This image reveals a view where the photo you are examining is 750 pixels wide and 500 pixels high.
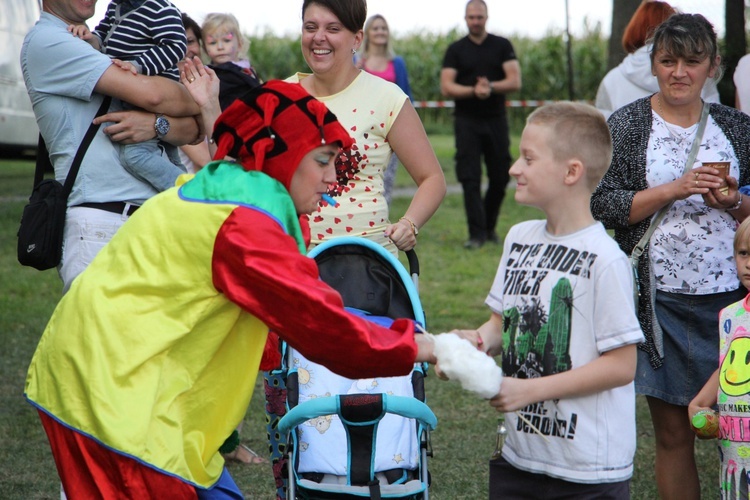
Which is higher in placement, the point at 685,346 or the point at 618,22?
the point at 618,22

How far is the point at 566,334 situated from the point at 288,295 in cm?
89

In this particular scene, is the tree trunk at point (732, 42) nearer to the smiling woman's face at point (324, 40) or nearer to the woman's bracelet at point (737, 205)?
the woman's bracelet at point (737, 205)

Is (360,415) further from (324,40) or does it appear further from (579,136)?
(324,40)

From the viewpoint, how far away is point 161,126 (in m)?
3.73

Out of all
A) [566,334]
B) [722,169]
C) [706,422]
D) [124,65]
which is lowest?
[706,422]

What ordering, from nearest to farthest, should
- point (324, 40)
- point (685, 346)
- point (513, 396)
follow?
point (513, 396) → point (685, 346) → point (324, 40)

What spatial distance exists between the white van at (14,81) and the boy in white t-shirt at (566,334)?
11.0 m

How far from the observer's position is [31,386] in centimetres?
269

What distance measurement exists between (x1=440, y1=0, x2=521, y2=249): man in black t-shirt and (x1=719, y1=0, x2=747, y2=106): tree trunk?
9.63 feet

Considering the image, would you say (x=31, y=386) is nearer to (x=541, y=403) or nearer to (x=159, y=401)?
(x=159, y=401)

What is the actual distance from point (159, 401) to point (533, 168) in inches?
50.8

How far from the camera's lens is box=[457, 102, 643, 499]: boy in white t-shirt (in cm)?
276

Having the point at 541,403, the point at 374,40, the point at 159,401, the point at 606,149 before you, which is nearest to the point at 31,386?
the point at 159,401

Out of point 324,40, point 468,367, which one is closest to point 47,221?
point 324,40
